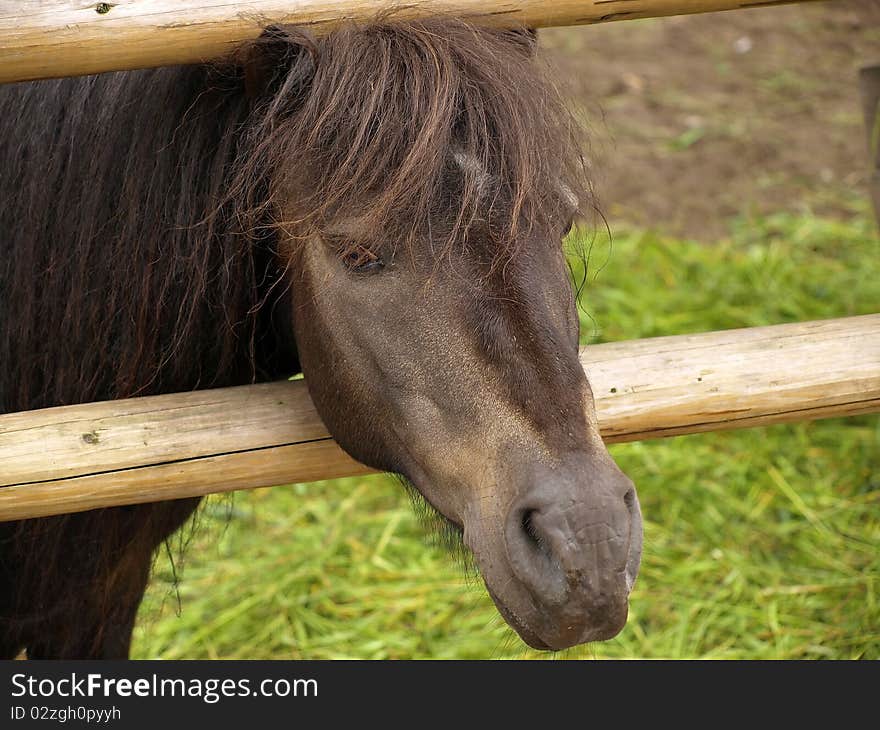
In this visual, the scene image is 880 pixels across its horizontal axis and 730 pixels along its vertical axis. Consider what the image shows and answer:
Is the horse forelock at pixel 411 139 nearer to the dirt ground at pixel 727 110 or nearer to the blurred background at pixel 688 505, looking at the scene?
the blurred background at pixel 688 505

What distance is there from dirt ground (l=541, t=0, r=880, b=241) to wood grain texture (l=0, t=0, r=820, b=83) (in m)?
3.04

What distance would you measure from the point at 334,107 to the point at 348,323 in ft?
1.04

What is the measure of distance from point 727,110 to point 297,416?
443cm

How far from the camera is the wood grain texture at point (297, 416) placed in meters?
1.62

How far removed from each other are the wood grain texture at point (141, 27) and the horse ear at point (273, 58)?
0.19 feet

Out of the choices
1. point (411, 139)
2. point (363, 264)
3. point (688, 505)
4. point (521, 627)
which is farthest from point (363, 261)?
point (688, 505)

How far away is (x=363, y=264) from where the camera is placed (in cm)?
A: 147

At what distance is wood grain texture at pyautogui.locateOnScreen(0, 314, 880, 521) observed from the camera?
1.62 m

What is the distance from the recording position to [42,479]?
5.27ft

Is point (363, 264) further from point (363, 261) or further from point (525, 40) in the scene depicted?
point (525, 40)

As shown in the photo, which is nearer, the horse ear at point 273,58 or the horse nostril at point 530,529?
the horse nostril at point 530,529

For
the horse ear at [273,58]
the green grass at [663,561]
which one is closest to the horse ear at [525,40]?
the horse ear at [273,58]

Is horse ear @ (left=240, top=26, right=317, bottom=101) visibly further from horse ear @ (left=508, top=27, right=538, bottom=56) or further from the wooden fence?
horse ear @ (left=508, top=27, right=538, bottom=56)
